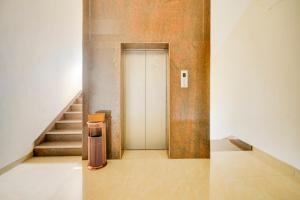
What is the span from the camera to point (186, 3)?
3453 mm

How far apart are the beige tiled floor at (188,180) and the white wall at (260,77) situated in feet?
1.84

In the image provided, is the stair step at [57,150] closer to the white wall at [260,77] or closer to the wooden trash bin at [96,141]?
the wooden trash bin at [96,141]

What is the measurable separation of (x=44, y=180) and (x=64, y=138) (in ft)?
4.81

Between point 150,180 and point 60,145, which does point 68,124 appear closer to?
point 60,145

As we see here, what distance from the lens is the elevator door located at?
12.9 ft

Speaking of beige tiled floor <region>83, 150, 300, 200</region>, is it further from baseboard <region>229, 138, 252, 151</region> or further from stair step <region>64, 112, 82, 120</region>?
stair step <region>64, 112, 82, 120</region>

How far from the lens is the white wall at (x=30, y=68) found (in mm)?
3021

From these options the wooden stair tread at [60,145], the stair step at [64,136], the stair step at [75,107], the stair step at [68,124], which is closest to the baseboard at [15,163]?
the wooden stair tread at [60,145]

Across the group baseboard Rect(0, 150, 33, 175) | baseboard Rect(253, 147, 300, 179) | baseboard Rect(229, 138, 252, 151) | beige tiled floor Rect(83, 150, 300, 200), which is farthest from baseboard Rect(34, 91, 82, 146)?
baseboard Rect(253, 147, 300, 179)

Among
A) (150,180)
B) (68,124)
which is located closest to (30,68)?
(68,124)

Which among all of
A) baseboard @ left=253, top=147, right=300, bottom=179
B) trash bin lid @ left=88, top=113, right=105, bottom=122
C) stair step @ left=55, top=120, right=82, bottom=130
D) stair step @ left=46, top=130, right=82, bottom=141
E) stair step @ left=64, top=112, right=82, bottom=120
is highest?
trash bin lid @ left=88, top=113, right=105, bottom=122

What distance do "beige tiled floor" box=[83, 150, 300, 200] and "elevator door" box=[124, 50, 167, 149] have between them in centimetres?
72

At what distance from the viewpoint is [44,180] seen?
2.76m

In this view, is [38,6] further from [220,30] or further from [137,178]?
[220,30]
